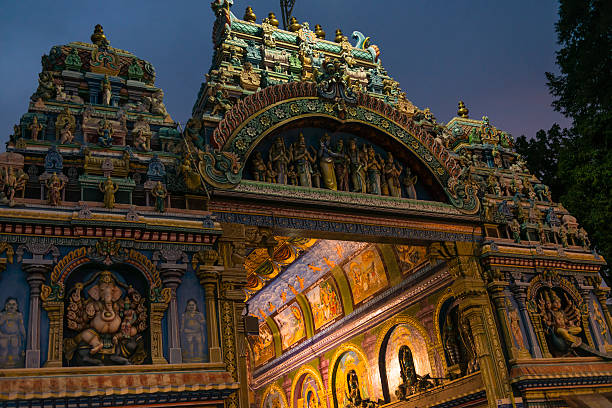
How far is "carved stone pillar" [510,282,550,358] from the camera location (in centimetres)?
1390

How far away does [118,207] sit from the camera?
1060cm

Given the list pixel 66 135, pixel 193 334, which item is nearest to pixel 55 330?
pixel 193 334

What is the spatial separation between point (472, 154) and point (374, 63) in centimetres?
394

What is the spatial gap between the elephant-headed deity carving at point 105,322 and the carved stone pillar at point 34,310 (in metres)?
0.46

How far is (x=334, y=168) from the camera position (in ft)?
45.8

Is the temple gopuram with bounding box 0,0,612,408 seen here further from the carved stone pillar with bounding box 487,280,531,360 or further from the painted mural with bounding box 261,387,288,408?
the painted mural with bounding box 261,387,288,408

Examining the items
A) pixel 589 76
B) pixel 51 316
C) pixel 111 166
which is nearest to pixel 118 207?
pixel 111 166

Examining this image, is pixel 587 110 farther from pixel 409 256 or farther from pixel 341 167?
pixel 341 167

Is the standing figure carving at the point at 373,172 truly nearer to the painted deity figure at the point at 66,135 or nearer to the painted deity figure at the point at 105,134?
the painted deity figure at the point at 105,134

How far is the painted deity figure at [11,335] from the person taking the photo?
29.4ft

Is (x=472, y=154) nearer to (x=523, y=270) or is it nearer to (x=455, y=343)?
(x=523, y=270)

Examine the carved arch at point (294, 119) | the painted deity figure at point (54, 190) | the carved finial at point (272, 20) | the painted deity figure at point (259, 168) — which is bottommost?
the painted deity figure at point (54, 190)

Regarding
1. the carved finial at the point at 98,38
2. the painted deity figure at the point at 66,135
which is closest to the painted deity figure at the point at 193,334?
the painted deity figure at the point at 66,135

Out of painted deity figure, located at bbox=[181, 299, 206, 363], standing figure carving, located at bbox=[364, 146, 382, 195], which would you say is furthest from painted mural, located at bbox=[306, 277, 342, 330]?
painted deity figure, located at bbox=[181, 299, 206, 363]
